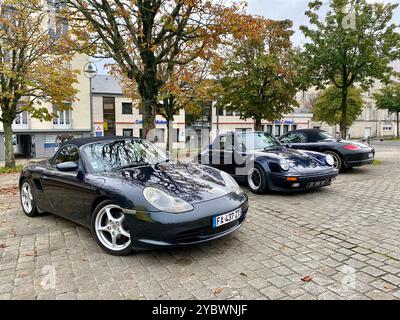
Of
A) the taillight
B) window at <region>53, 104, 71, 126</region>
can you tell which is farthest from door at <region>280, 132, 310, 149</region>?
window at <region>53, 104, 71, 126</region>

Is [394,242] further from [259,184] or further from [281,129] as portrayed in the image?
[281,129]

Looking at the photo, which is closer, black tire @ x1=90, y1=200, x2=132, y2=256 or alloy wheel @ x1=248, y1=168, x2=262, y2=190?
black tire @ x1=90, y1=200, x2=132, y2=256

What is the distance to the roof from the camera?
35375 mm

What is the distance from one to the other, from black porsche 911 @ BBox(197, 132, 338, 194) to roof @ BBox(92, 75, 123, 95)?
3015 cm

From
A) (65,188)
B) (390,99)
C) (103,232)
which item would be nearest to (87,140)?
(65,188)

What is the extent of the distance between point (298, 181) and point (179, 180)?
3039 millimetres

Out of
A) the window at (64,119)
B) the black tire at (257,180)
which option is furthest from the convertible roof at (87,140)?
the window at (64,119)

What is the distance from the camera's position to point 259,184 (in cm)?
641

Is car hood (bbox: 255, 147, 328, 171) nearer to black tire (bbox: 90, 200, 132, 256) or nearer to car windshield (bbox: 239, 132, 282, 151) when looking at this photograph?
car windshield (bbox: 239, 132, 282, 151)

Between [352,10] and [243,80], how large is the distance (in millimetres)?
7040

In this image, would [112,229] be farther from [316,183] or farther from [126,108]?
[126,108]

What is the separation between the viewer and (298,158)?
634 centimetres

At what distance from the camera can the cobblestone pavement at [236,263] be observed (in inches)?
104

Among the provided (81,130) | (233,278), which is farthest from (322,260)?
(81,130)
